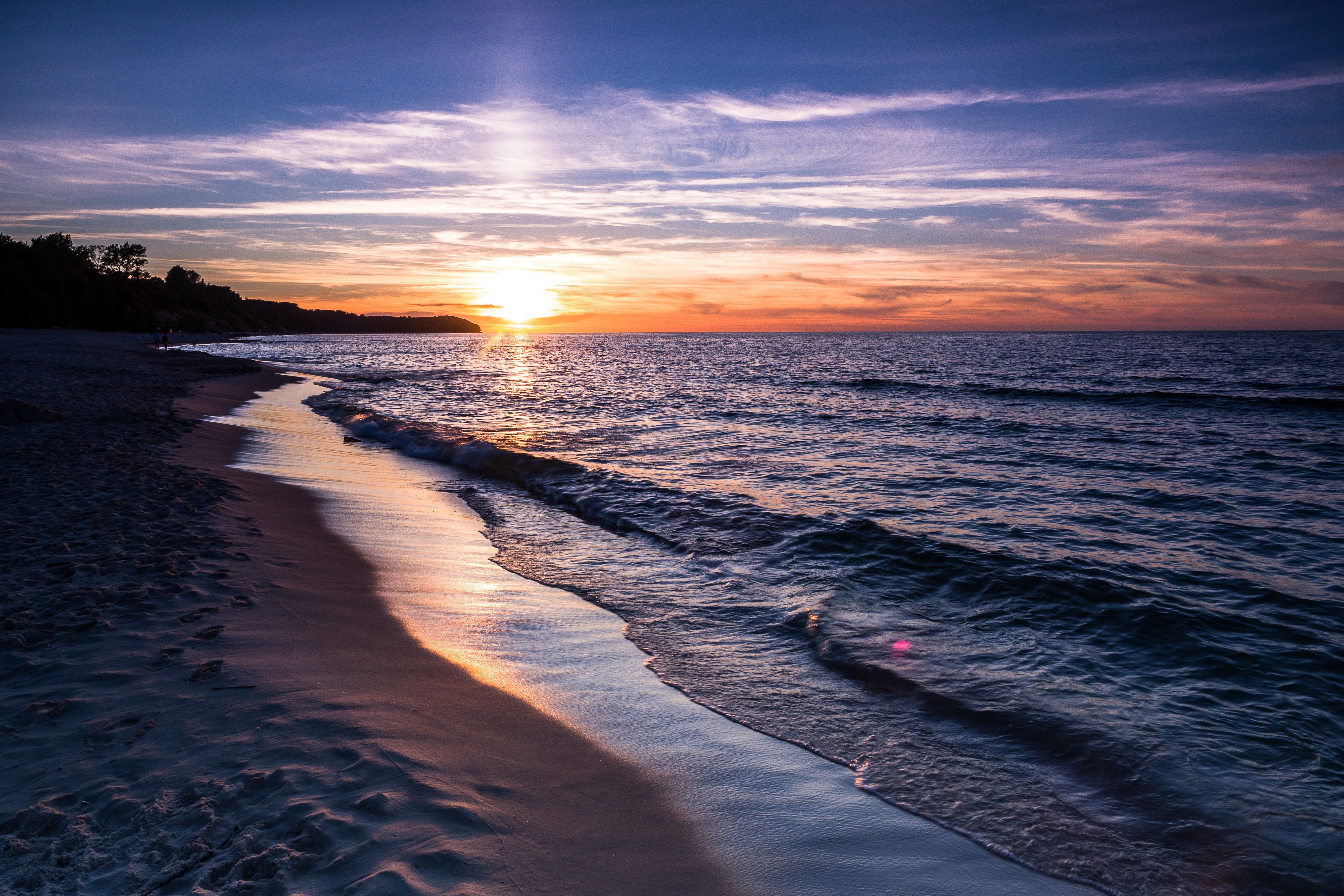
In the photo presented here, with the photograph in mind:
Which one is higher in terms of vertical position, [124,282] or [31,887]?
[124,282]

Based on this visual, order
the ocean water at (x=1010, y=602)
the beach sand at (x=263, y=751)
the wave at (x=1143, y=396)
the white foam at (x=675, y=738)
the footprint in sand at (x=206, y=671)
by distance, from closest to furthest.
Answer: the beach sand at (x=263, y=751), the white foam at (x=675, y=738), the ocean water at (x=1010, y=602), the footprint in sand at (x=206, y=671), the wave at (x=1143, y=396)

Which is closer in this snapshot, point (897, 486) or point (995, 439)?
point (897, 486)

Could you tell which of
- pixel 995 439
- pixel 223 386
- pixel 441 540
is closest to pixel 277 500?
pixel 441 540

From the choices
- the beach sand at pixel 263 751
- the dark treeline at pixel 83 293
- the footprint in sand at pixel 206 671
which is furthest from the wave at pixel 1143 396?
the dark treeline at pixel 83 293

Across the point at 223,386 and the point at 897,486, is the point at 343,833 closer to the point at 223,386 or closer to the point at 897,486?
the point at 897,486

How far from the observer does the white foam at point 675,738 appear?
144 inches

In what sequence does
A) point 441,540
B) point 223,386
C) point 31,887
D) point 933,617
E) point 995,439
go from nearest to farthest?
point 31,887, point 933,617, point 441,540, point 995,439, point 223,386

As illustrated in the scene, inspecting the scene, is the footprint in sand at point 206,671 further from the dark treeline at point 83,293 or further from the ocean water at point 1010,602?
the dark treeline at point 83,293

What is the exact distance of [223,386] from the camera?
30.5 meters

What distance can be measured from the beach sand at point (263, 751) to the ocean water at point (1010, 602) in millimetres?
1812

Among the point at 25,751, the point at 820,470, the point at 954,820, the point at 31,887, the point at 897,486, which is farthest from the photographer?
the point at 820,470

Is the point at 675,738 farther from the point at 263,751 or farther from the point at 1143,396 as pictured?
the point at 1143,396

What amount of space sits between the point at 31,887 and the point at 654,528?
29.1 ft

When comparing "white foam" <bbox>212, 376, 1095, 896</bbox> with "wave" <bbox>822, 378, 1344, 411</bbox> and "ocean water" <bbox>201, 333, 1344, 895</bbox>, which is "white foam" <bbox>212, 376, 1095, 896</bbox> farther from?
"wave" <bbox>822, 378, 1344, 411</bbox>
